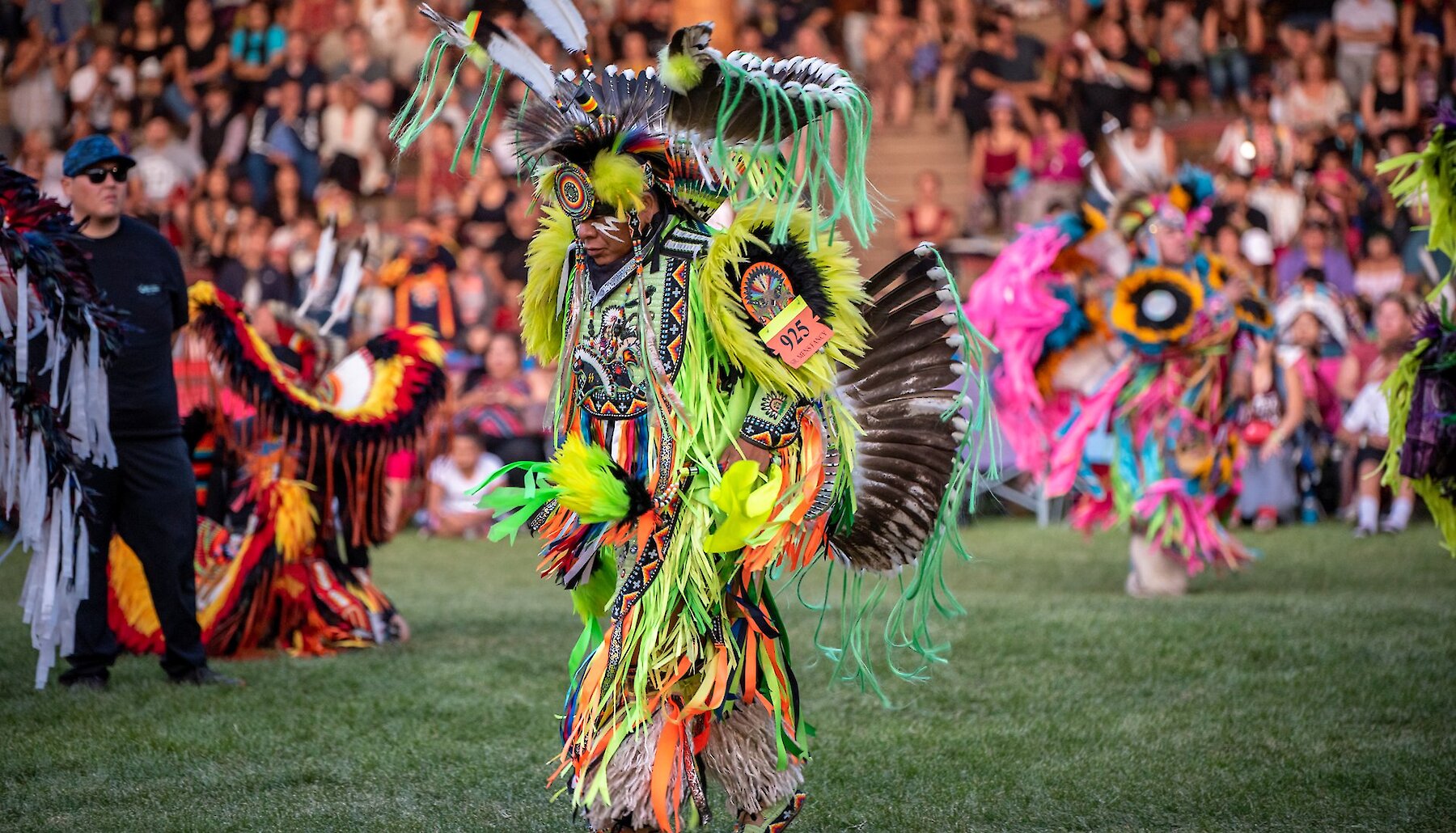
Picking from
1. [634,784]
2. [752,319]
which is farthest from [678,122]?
[634,784]

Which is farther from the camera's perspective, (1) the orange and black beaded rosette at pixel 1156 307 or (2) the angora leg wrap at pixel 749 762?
(1) the orange and black beaded rosette at pixel 1156 307

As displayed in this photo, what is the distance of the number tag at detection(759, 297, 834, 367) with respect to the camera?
359 cm

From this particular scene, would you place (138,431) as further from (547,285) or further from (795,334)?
(795,334)

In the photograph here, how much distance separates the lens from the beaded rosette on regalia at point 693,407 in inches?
140

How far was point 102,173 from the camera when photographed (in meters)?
5.68

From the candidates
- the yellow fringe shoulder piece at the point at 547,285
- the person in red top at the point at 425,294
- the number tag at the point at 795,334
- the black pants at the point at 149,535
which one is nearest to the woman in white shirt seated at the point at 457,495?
the person in red top at the point at 425,294

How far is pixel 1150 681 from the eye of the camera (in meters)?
6.00

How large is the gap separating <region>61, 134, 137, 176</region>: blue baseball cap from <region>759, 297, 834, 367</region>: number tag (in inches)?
125

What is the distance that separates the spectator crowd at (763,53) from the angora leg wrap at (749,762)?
27.4ft

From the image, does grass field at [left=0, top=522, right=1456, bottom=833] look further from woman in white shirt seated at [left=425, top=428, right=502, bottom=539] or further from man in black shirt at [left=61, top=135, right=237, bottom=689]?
woman in white shirt seated at [left=425, top=428, right=502, bottom=539]

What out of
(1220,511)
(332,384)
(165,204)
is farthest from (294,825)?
(165,204)

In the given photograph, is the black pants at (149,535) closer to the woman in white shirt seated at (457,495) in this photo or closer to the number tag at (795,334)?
the number tag at (795,334)

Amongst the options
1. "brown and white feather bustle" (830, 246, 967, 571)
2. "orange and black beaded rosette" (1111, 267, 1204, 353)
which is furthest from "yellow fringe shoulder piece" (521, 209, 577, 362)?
"orange and black beaded rosette" (1111, 267, 1204, 353)

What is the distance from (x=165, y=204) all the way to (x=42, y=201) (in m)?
10.3
